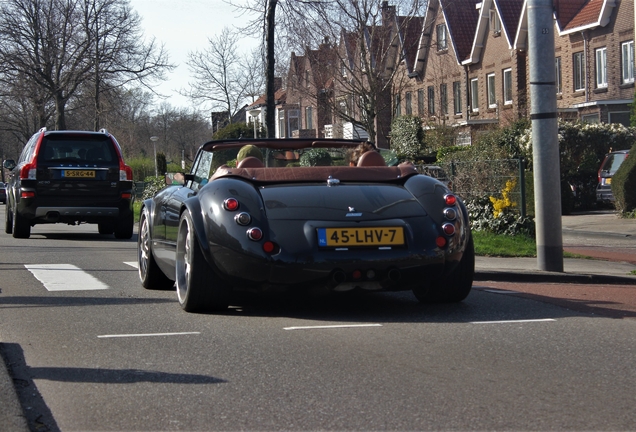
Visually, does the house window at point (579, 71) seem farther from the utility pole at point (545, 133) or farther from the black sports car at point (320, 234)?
the black sports car at point (320, 234)

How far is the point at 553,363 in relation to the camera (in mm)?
5031

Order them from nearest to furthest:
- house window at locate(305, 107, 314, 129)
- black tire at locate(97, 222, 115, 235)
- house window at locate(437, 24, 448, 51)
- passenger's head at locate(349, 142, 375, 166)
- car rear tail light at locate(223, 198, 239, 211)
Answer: car rear tail light at locate(223, 198, 239, 211) → passenger's head at locate(349, 142, 375, 166) → black tire at locate(97, 222, 115, 235) → house window at locate(437, 24, 448, 51) → house window at locate(305, 107, 314, 129)

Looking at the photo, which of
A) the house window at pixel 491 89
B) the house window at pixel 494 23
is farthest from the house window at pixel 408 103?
the house window at pixel 494 23

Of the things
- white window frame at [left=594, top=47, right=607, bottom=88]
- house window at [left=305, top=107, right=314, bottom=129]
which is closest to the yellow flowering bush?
white window frame at [left=594, top=47, right=607, bottom=88]

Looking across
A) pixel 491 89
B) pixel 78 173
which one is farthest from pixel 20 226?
pixel 491 89

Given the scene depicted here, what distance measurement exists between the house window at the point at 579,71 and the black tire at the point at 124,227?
26096 millimetres

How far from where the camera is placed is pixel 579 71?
38.8m

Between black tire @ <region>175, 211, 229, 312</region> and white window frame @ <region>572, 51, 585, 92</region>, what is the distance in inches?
1335

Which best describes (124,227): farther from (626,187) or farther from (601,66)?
(601,66)

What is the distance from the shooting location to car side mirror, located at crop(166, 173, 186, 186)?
7883mm

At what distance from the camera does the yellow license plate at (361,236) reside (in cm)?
632

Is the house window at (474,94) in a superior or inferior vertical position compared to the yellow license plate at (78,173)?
superior

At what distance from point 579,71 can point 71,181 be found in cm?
2775

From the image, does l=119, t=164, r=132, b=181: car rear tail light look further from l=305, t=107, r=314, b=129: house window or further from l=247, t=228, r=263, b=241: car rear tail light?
l=305, t=107, r=314, b=129: house window
